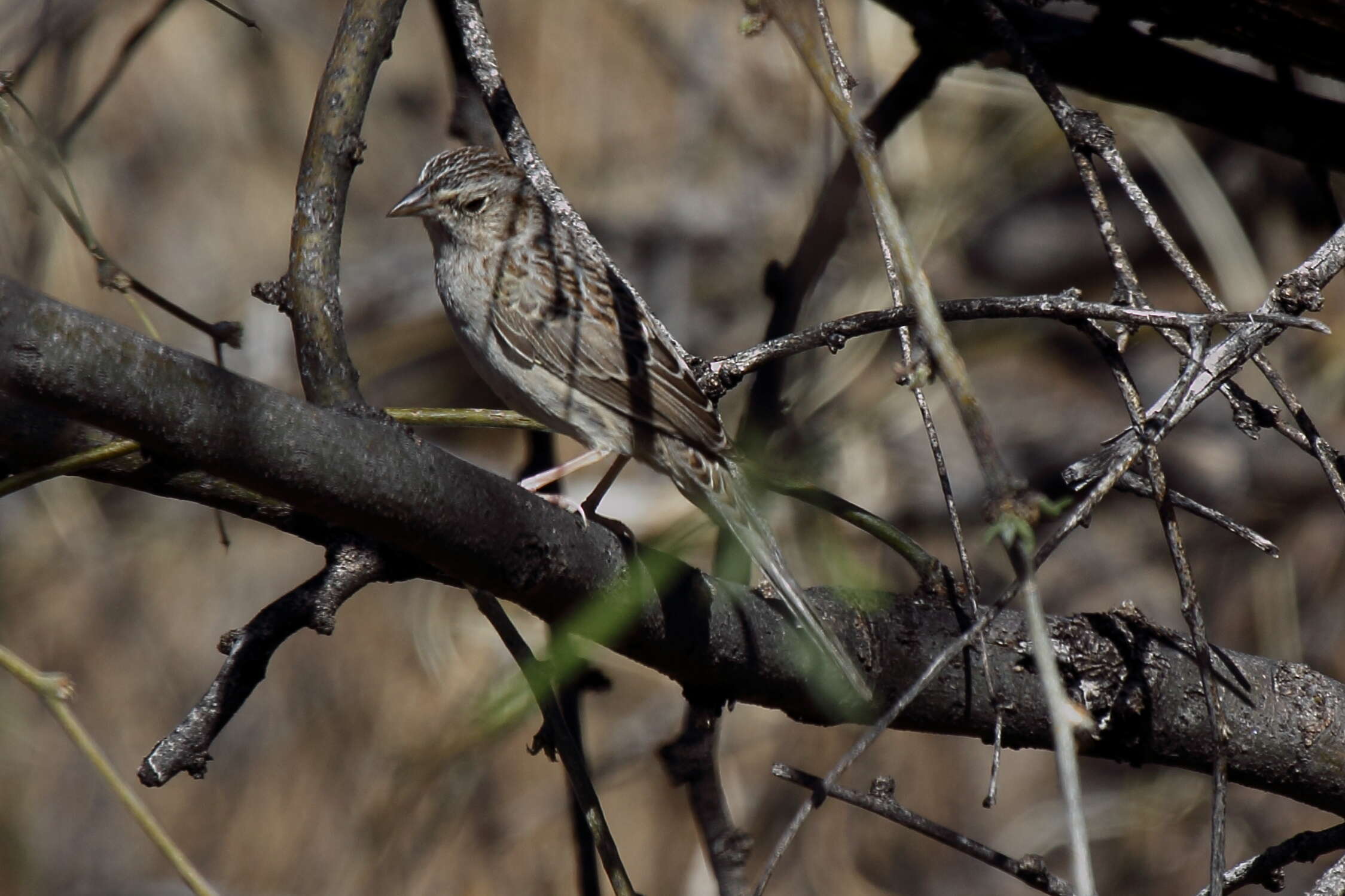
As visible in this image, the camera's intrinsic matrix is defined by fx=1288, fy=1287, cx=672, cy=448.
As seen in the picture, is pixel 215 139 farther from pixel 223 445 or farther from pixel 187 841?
pixel 223 445

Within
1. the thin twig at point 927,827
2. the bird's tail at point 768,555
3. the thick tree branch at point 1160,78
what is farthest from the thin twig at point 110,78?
the thin twig at point 927,827

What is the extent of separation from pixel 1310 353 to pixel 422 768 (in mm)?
4873

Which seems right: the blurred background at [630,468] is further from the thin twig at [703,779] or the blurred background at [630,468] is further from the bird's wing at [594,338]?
the thin twig at [703,779]

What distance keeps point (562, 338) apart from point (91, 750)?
2.31m

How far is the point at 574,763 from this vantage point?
101 inches

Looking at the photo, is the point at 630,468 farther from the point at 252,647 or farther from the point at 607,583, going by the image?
the point at 252,647

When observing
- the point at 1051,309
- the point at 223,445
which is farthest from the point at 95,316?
the point at 1051,309

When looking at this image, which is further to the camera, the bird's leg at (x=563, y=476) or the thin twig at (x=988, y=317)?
the bird's leg at (x=563, y=476)

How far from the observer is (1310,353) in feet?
21.5

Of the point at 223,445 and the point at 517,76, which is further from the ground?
the point at 517,76

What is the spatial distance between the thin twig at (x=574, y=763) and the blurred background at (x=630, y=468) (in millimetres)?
3001

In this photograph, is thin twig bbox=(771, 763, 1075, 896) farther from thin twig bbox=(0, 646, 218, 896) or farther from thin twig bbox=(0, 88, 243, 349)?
thin twig bbox=(0, 88, 243, 349)

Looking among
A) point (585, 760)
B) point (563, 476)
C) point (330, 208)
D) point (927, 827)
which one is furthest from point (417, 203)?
point (927, 827)

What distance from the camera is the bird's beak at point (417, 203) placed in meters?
4.21
